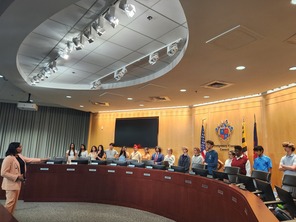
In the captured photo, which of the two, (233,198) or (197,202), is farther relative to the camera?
(197,202)

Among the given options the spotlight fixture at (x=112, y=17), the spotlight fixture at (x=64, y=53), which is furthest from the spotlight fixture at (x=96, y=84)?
the spotlight fixture at (x=112, y=17)

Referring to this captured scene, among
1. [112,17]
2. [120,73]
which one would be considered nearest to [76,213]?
[120,73]

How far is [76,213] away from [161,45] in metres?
3.61

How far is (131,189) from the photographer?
17.2 ft

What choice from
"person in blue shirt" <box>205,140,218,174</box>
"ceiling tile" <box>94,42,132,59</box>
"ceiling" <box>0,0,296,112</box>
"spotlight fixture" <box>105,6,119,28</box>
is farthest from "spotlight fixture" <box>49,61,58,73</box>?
"person in blue shirt" <box>205,140,218,174</box>

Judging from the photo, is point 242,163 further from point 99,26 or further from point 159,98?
point 99,26

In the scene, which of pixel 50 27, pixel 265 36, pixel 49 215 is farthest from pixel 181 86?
pixel 49 215

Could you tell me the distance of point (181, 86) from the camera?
5438 mm

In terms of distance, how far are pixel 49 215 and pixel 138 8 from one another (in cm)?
395

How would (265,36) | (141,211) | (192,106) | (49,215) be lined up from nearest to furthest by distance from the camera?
(265,36) < (49,215) < (141,211) < (192,106)

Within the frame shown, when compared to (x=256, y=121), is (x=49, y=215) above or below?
below

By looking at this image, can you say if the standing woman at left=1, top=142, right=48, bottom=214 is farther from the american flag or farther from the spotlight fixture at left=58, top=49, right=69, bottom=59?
the american flag

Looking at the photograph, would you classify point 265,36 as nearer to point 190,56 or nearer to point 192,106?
point 190,56

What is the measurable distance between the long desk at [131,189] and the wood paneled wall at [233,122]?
2.75 m
